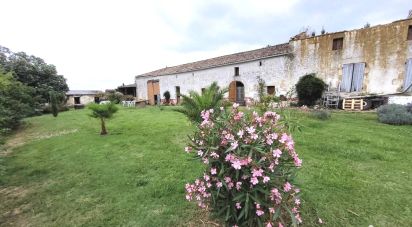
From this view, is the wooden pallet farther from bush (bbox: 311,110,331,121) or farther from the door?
the door

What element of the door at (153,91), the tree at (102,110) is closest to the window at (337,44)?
the tree at (102,110)

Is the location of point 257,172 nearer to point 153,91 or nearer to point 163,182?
point 163,182

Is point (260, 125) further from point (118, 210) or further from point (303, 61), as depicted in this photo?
point (303, 61)

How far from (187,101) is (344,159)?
3.79 meters

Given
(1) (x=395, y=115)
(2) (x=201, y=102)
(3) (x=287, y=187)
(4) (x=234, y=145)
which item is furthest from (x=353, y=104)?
(4) (x=234, y=145)

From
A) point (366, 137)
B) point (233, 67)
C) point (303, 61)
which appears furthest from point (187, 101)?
point (233, 67)

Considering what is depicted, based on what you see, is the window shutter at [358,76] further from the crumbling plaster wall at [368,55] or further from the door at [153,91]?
the door at [153,91]

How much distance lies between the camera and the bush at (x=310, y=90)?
1379cm

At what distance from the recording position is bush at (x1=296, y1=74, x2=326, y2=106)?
1379cm

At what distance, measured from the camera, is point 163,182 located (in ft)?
13.8

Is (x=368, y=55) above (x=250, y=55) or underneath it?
underneath

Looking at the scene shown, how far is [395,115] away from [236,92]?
13.0 metres

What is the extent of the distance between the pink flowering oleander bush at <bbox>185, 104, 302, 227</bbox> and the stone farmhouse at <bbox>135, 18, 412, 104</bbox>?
15.0 meters

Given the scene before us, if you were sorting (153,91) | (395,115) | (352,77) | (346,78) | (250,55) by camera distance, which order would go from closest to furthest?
(395,115) < (352,77) < (346,78) < (250,55) < (153,91)
